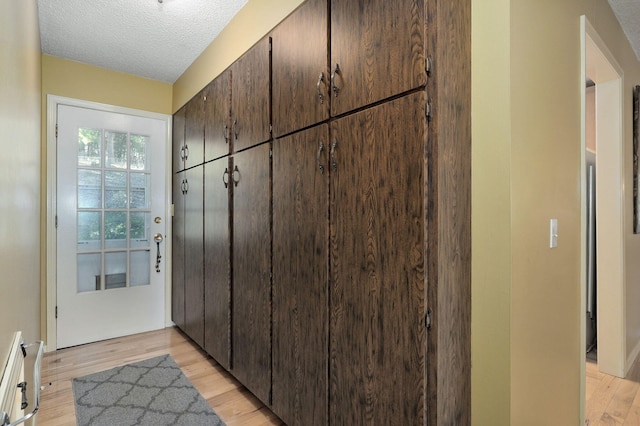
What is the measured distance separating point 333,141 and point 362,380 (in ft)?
3.16

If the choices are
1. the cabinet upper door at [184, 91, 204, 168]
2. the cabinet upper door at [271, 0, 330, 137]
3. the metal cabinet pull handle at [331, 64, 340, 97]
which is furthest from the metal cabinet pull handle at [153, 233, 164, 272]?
the metal cabinet pull handle at [331, 64, 340, 97]

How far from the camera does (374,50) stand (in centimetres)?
124

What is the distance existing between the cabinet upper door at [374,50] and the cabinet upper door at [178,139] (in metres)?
2.20

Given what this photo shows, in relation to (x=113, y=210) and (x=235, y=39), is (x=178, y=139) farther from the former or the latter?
(x=235, y=39)

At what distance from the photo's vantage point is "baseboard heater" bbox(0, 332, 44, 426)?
26.0 inches

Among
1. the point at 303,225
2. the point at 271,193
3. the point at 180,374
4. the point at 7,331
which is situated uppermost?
the point at 271,193

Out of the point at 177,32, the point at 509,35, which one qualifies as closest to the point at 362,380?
the point at 509,35

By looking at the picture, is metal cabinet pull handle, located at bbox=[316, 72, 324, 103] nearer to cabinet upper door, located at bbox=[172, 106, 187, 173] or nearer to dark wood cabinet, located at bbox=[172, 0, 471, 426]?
dark wood cabinet, located at bbox=[172, 0, 471, 426]

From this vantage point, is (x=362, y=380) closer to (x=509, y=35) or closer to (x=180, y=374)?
(x=509, y=35)

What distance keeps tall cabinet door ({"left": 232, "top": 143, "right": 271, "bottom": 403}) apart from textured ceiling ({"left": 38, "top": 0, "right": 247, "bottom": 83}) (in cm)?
102

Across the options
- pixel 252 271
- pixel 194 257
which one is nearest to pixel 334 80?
pixel 252 271

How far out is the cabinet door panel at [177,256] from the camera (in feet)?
10.2

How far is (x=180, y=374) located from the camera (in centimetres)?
243

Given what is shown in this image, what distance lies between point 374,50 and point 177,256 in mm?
2744
